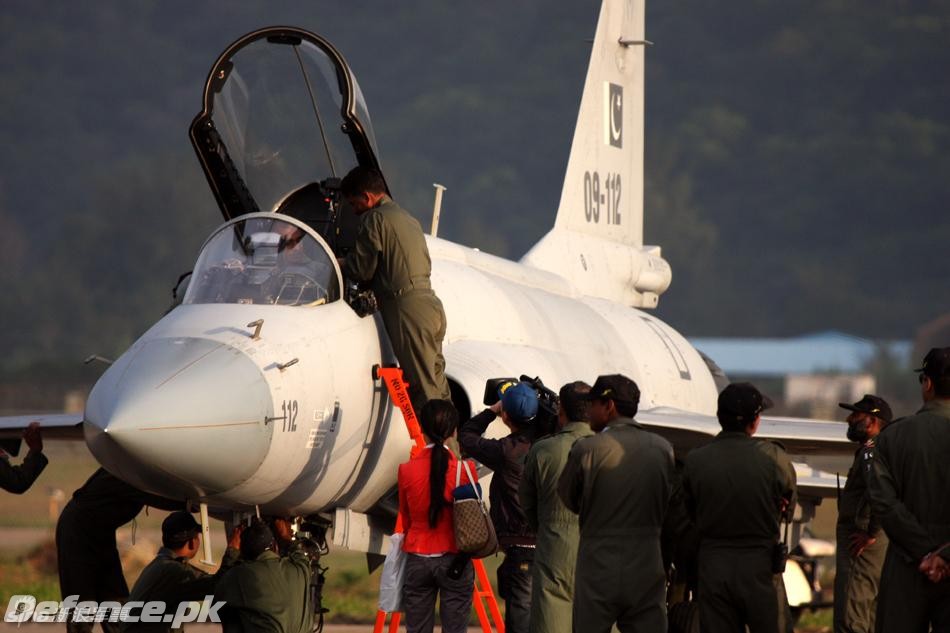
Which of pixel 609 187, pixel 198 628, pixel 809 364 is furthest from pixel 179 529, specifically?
pixel 809 364

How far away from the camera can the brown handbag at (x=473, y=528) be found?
797 cm

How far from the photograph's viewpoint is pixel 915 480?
698cm

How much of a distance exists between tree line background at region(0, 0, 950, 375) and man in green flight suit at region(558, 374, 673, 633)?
5456 centimetres

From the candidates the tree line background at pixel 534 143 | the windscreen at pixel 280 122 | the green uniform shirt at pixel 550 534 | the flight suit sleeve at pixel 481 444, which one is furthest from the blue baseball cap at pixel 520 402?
the tree line background at pixel 534 143

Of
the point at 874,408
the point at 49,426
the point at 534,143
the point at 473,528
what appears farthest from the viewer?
the point at 534,143

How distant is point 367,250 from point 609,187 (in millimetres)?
7544

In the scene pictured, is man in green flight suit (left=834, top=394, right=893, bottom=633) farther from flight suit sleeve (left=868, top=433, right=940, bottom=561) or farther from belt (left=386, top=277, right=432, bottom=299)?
belt (left=386, top=277, right=432, bottom=299)

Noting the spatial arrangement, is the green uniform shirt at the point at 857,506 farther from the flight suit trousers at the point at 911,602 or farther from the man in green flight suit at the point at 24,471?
the man in green flight suit at the point at 24,471

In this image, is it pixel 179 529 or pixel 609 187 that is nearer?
pixel 179 529

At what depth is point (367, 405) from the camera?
9.12 m

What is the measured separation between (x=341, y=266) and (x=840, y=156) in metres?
87.4

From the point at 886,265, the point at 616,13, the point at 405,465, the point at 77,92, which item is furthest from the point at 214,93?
the point at 77,92

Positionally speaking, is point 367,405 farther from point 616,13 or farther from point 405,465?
point 616,13

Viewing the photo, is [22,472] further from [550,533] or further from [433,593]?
[550,533]
